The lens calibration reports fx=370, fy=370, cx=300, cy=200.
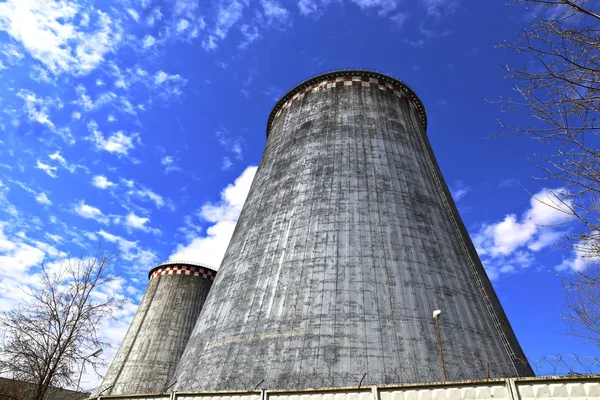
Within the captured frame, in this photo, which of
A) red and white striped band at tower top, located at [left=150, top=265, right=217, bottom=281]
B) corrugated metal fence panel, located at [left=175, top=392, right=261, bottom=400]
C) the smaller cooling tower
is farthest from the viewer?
red and white striped band at tower top, located at [left=150, top=265, right=217, bottom=281]

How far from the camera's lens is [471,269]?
32.0ft

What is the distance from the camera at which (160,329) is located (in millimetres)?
20141

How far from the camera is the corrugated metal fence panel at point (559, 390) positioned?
3.30 meters

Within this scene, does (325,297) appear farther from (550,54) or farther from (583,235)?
(550,54)

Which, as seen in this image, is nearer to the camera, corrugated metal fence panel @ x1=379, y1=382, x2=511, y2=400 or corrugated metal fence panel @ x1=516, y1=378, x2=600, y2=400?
corrugated metal fence panel @ x1=516, y1=378, x2=600, y2=400

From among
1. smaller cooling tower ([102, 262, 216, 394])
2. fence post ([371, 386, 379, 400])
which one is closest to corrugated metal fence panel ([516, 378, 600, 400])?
fence post ([371, 386, 379, 400])

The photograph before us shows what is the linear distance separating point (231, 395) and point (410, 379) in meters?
3.86

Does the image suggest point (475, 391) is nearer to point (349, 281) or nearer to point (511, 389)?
point (511, 389)

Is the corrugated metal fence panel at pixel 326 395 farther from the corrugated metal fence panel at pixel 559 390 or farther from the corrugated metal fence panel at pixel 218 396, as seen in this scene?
the corrugated metal fence panel at pixel 559 390

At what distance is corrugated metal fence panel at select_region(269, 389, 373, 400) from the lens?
3.97 metres

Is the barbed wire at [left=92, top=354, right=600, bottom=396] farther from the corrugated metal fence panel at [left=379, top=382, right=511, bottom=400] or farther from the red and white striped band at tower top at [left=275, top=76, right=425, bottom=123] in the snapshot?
the red and white striped band at tower top at [left=275, top=76, right=425, bottom=123]

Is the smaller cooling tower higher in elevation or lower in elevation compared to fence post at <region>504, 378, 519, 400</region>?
higher

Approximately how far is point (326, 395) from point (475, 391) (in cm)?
153

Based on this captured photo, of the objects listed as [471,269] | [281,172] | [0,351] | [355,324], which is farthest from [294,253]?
[0,351]
